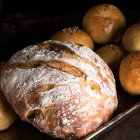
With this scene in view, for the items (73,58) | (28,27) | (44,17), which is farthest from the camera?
(44,17)

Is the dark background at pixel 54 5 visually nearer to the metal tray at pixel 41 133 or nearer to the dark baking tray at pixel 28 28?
the dark baking tray at pixel 28 28

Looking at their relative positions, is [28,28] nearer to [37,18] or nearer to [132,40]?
[37,18]

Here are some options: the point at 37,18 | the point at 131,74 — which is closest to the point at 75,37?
the point at 131,74

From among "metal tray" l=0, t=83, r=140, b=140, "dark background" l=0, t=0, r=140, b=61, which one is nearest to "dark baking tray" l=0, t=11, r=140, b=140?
"dark background" l=0, t=0, r=140, b=61

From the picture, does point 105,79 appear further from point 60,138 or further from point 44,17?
Result: point 44,17

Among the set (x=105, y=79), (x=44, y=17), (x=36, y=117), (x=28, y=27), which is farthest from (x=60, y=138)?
(x=44, y=17)

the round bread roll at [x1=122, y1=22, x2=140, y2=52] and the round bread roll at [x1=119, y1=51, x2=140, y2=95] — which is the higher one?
the round bread roll at [x1=122, y1=22, x2=140, y2=52]

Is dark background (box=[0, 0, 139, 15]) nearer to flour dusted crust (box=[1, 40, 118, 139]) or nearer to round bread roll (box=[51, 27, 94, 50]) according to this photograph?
round bread roll (box=[51, 27, 94, 50])
